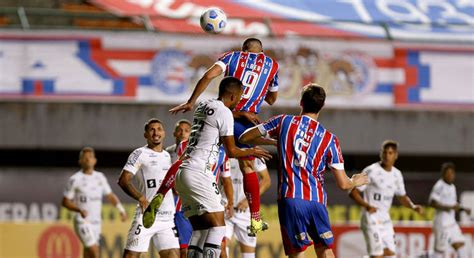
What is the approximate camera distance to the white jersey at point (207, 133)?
1161 cm

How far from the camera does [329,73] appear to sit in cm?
2583

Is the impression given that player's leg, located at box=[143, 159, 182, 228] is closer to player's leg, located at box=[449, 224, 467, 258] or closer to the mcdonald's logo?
the mcdonald's logo

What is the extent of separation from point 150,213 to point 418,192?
16.4 metres

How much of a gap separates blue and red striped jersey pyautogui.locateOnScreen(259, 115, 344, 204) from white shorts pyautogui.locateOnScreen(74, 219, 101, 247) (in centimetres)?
723

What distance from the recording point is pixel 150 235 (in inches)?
553

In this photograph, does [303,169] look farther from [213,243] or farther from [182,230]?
[182,230]

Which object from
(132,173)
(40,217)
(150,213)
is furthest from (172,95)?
(150,213)

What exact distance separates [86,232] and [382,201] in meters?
4.75

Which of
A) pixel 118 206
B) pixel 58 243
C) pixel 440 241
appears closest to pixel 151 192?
pixel 118 206

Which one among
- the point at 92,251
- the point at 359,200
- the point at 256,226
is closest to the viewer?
the point at 256,226

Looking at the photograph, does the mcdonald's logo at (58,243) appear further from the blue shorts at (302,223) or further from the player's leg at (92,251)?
the blue shorts at (302,223)

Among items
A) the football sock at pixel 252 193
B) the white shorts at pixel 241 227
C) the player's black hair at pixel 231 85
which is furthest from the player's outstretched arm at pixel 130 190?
the white shorts at pixel 241 227

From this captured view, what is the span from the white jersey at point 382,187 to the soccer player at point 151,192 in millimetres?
4859

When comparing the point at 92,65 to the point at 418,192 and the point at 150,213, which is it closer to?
the point at 418,192
